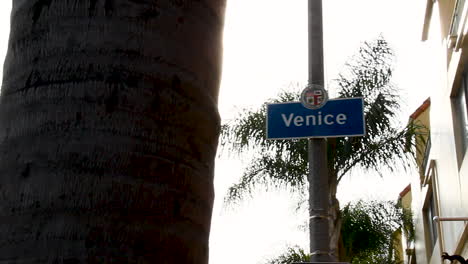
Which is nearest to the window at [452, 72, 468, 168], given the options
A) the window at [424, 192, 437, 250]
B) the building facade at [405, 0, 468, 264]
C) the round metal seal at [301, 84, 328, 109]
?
the building facade at [405, 0, 468, 264]

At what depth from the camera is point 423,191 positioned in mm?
24031

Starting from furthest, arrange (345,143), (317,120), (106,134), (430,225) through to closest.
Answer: (430,225), (345,143), (317,120), (106,134)

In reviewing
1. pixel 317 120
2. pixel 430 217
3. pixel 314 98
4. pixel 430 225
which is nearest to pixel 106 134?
pixel 317 120

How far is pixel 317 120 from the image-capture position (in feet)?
22.7

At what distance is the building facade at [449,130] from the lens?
534 inches

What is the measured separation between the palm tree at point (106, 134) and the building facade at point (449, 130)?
1115cm

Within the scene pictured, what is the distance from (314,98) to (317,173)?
776mm

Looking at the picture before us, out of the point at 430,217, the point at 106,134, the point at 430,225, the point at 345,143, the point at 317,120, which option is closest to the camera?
the point at 106,134

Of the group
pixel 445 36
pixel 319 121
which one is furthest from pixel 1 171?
pixel 445 36

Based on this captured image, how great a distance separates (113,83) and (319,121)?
534 centimetres

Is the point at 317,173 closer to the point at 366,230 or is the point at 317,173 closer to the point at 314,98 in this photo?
the point at 314,98

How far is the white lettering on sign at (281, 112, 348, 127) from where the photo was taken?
22.5 ft

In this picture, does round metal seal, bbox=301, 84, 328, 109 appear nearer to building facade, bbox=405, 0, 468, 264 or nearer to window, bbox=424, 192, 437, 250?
building facade, bbox=405, 0, 468, 264

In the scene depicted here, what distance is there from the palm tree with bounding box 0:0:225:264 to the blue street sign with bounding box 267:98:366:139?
16.3ft
